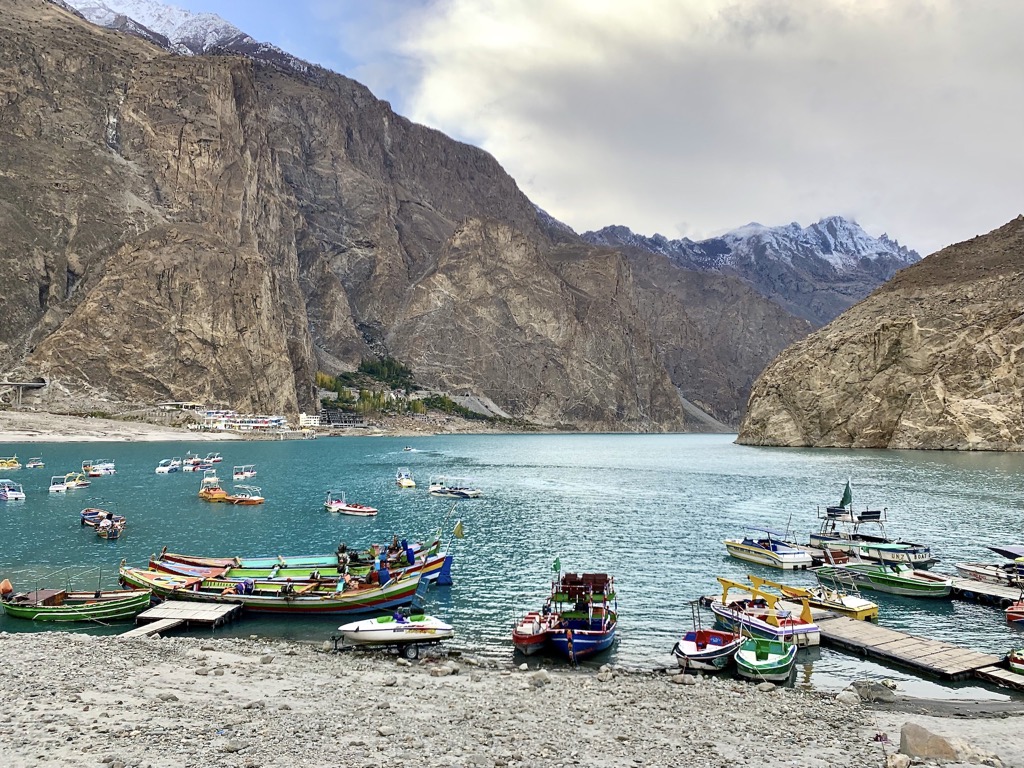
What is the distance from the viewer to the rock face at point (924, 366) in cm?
13888

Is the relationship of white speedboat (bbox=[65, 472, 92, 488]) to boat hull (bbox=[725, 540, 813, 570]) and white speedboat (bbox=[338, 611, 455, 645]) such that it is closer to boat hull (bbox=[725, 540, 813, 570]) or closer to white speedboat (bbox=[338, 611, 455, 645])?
white speedboat (bbox=[338, 611, 455, 645])

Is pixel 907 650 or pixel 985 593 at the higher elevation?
pixel 985 593

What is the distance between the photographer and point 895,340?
15338cm

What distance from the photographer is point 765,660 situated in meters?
26.4

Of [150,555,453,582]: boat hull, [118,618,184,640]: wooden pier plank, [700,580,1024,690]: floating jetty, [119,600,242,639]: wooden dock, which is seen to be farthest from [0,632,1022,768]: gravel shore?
[150,555,453,582]: boat hull

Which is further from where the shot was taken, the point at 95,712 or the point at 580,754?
the point at 95,712

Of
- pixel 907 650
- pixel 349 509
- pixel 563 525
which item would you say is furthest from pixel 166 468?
pixel 907 650

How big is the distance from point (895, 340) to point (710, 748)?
508 feet

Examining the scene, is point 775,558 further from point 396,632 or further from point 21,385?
point 21,385

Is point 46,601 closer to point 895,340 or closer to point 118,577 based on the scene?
point 118,577

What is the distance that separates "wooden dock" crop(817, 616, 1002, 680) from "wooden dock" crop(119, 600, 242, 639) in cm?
2551

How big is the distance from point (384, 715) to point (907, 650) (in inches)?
795

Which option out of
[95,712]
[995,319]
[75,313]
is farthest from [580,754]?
[75,313]

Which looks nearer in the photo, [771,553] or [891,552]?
[891,552]
